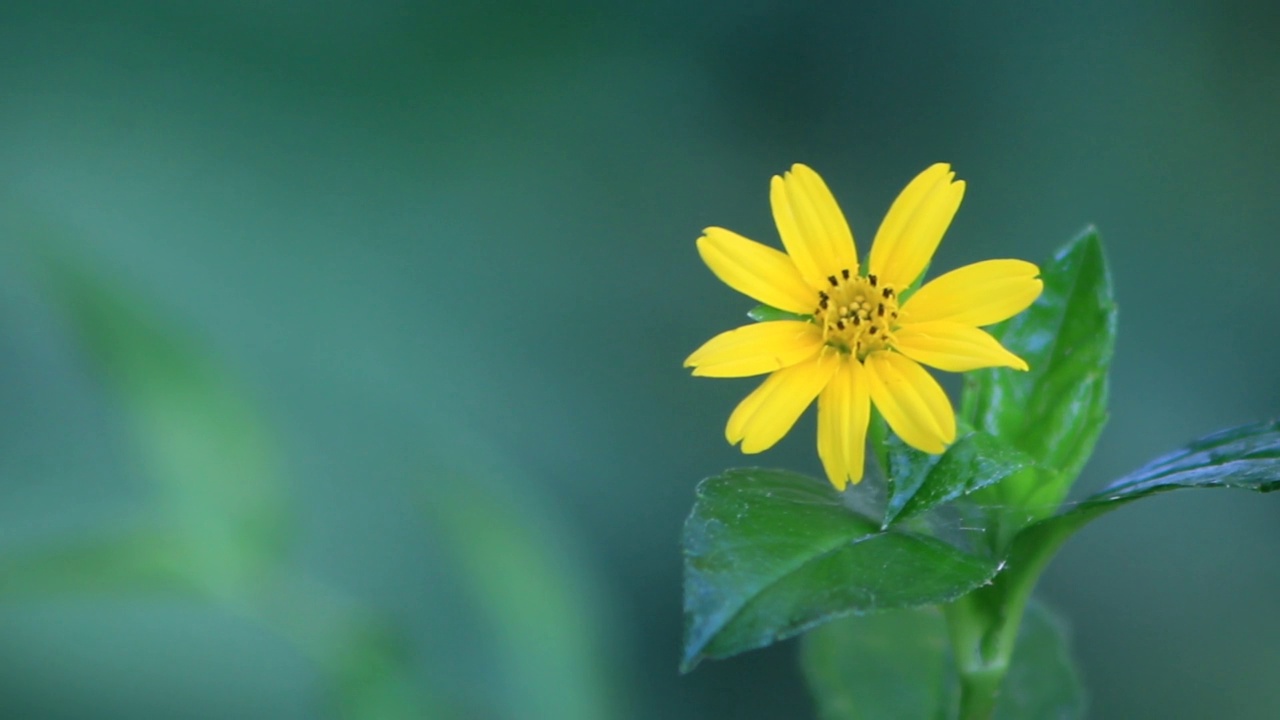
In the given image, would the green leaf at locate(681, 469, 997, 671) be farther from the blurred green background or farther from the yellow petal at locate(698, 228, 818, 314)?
the blurred green background

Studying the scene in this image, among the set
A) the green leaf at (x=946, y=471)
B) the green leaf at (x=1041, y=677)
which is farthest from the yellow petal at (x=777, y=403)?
the green leaf at (x=1041, y=677)

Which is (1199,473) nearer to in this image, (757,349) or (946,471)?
(946,471)

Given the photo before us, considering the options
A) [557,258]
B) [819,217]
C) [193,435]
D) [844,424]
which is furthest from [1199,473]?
[557,258]

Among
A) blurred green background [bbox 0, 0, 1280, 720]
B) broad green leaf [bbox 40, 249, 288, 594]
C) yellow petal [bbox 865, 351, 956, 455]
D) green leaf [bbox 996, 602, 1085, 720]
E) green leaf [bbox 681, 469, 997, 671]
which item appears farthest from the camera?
Answer: blurred green background [bbox 0, 0, 1280, 720]

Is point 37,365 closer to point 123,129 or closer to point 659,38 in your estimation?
point 123,129

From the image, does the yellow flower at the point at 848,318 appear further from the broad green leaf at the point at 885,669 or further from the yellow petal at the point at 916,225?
the broad green leaf at the point at 885,669

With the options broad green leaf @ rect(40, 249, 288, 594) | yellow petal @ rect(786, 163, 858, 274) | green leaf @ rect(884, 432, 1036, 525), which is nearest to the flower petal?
yellow petal @ rect(786, 163, 858, 274)
